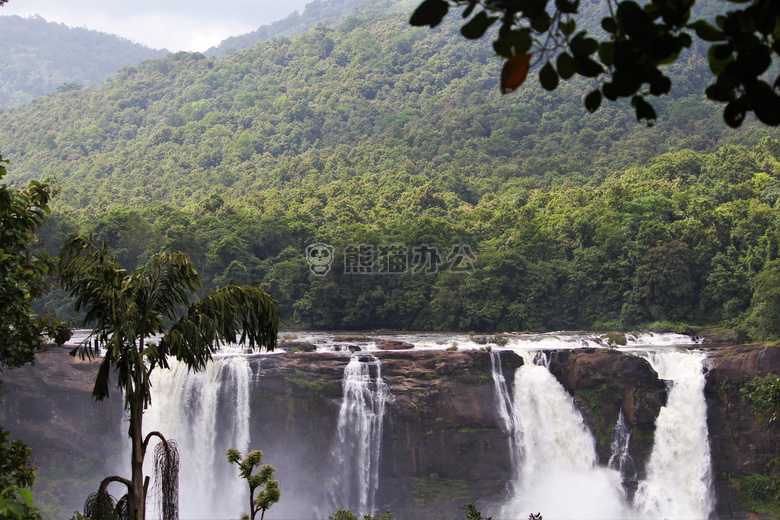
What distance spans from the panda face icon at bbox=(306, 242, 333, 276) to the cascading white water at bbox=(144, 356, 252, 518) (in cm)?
952

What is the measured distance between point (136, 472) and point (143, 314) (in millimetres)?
1220

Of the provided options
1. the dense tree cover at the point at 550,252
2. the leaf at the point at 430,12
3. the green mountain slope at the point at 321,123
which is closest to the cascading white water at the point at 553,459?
the dense tree cover at the point at 550,252

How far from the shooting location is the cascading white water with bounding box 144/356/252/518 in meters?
22.2

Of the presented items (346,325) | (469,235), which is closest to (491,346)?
(346,325)

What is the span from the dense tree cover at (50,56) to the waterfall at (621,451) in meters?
103

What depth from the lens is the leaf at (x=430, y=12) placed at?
1.92 metres

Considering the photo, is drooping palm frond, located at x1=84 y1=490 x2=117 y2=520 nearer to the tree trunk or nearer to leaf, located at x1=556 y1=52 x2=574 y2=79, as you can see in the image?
the tree trunk

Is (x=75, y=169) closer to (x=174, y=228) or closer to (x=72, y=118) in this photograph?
(x=72, y=118)

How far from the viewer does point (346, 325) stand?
1211 inches

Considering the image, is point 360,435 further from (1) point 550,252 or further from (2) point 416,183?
(2) point 416,183

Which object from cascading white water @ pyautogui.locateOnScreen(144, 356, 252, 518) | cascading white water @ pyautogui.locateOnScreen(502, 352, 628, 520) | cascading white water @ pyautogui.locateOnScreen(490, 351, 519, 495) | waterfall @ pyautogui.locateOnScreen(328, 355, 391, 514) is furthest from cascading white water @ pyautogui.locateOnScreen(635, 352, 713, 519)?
cascading white water @ pyautogui.locateOnScreen(144, 356, 252, 518)

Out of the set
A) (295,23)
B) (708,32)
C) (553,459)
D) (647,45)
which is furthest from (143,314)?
(295,23)

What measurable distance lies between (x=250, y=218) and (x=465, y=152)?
1908 cm

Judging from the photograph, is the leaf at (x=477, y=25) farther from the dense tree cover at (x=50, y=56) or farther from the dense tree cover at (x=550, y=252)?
the dense tree cover at (x=50, y=56)
